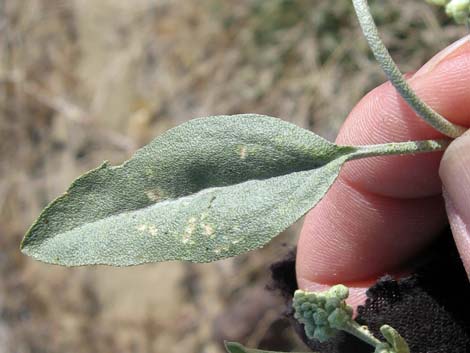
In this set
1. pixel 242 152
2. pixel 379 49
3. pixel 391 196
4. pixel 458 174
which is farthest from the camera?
pixel 391 196

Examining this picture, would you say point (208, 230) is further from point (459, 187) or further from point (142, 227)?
point (459, 187)

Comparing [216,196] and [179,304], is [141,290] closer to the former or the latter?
[179,304]

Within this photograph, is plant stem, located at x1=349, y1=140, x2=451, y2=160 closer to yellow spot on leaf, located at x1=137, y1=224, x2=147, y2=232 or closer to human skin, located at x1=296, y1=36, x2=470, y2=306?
human skin, located at x1=296, y1=36, x2=470, y2=306

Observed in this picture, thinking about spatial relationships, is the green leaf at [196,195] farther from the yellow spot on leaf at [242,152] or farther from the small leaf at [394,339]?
the small leaf at [394,339]

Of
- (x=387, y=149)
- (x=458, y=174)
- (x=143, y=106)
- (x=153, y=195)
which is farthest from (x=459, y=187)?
(x=143, y=106)

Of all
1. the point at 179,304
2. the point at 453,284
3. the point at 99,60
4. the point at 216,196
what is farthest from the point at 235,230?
the point at 99,60

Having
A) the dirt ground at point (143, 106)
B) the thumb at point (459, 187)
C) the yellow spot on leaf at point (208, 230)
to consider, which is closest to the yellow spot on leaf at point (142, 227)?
the yellow spot on leaf at point (208, 230)
